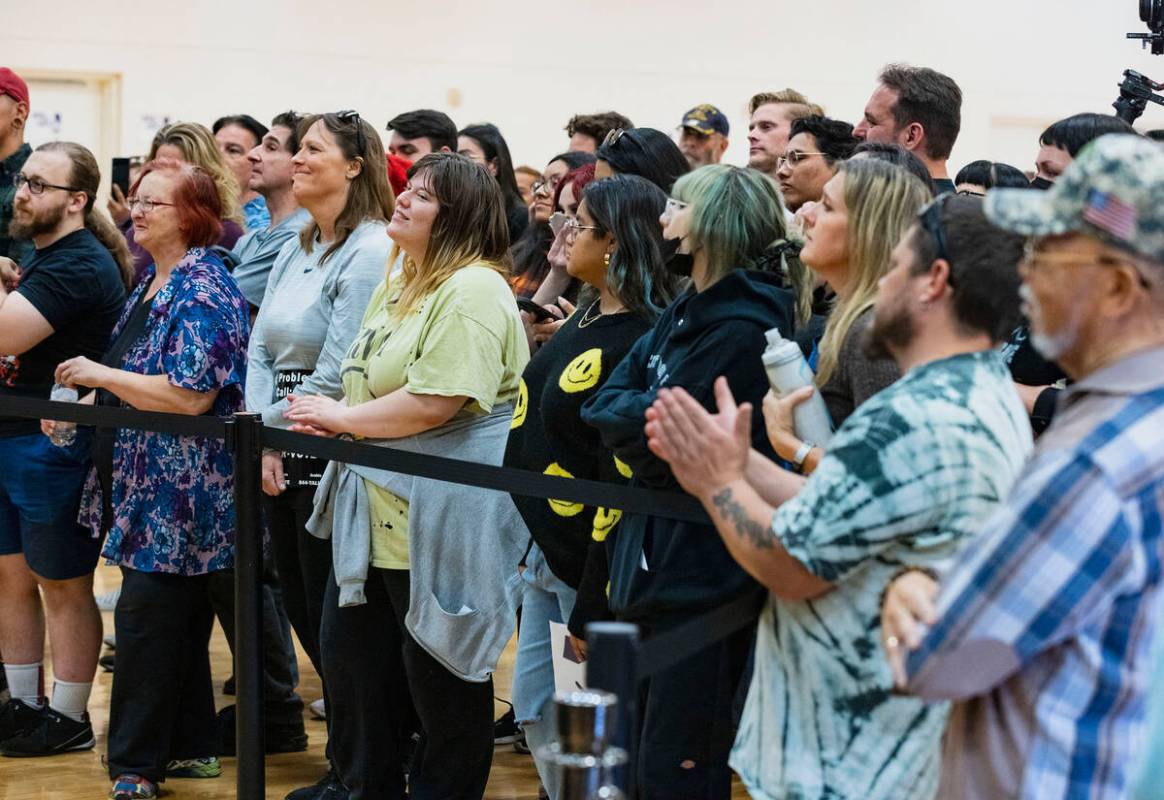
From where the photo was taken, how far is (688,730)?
8.20ft

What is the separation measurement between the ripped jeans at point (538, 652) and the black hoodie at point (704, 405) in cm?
59

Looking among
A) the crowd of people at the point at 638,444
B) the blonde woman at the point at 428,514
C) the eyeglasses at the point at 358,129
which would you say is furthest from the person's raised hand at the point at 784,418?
the eyeglasses at the point at 358,129

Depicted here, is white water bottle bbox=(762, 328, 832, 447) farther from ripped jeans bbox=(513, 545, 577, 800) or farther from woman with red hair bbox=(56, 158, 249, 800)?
woman with red hair bbox=(56, 158, 249, 800)

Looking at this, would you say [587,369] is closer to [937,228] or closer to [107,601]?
[937,228]

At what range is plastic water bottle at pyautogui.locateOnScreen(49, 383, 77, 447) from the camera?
12.3 ft

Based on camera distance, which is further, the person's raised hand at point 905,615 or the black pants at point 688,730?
the black pants at point 688,730

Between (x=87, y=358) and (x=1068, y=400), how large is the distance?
300 cm

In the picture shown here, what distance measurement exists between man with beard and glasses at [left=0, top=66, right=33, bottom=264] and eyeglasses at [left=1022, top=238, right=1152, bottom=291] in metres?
3.84

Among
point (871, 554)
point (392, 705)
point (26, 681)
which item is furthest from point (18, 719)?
point (871, 554)

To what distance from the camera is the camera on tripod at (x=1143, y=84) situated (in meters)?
3.87

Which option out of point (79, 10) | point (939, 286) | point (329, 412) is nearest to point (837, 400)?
point (939, 286)

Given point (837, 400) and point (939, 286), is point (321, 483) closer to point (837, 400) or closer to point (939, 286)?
point (837, 400)

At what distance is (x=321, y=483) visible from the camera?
10.9ft

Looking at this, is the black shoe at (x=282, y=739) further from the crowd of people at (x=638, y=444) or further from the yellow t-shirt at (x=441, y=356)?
the yellow t-shirt at (x=441, y=356)
